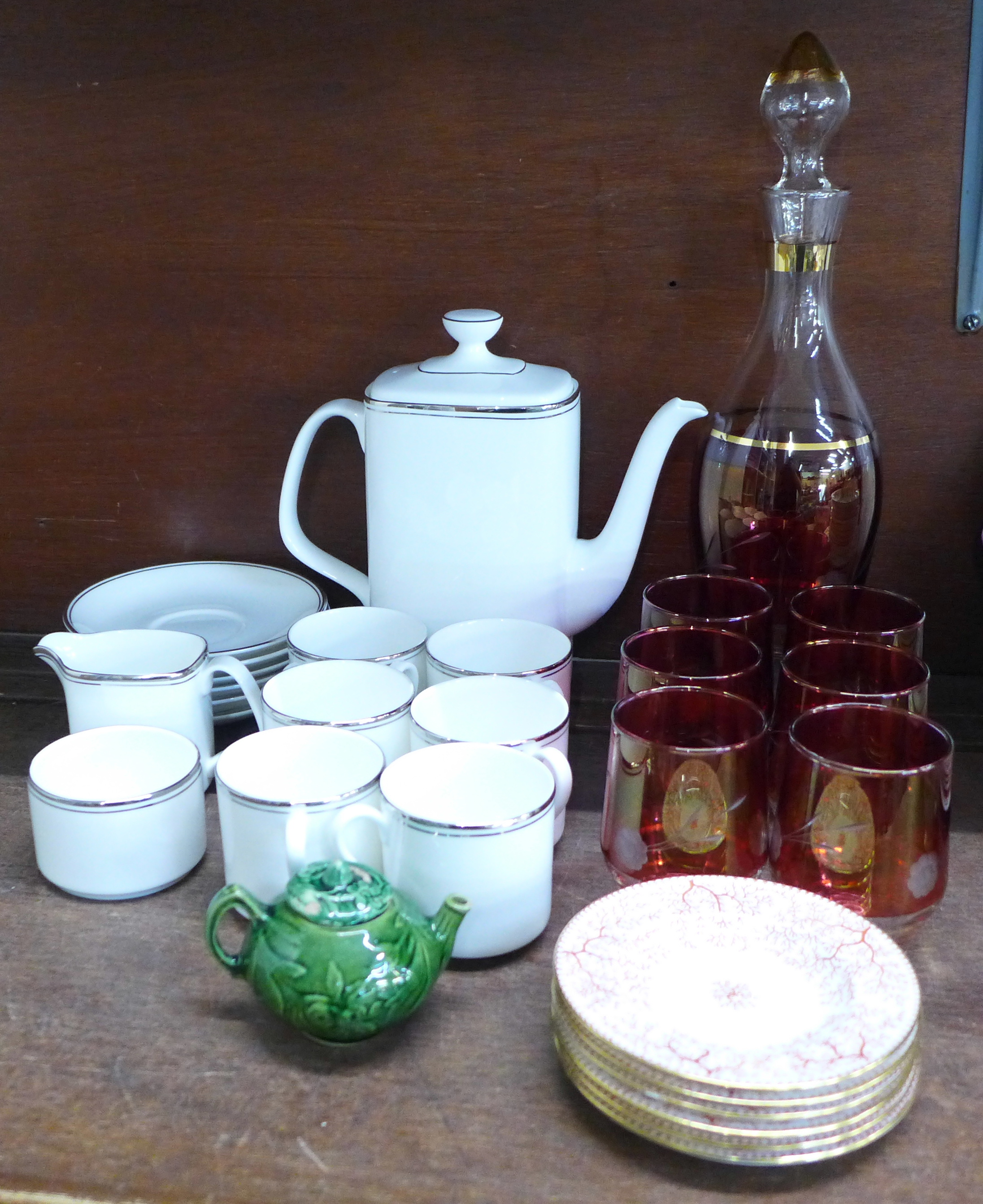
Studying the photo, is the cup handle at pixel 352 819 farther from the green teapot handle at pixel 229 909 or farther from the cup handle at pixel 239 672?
the cup handle at pixel 239 672

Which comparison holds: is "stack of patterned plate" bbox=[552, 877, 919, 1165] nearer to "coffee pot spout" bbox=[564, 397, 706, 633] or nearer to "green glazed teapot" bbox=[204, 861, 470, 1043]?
"green glazed teapot" bbox=[204, 861, 470, 1043]

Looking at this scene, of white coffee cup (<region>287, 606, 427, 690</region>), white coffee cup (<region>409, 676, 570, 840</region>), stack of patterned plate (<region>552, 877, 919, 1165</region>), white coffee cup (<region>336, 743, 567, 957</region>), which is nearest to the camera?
stack of patterned plate (<region>552, 877, 919, 1165</region>)

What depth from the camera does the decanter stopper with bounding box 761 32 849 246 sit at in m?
0.70

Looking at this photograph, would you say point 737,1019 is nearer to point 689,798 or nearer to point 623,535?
point 689,798

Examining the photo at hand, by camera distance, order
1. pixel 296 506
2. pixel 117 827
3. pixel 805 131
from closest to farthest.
→ pixel 117 827, pixel 805 131, pixel 296 506

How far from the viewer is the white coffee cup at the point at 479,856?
55 centimetres

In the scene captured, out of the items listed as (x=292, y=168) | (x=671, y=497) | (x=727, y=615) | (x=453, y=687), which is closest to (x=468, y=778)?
(x=453, y=687)

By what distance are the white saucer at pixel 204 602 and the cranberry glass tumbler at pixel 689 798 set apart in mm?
311

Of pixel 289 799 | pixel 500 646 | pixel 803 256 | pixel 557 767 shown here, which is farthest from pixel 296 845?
pixel 803 256

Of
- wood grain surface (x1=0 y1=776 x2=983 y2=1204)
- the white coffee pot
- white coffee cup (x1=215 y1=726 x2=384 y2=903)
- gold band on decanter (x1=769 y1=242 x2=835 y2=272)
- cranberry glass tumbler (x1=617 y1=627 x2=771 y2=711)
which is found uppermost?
gold band on decanter (x1=769 y1=242 x2=835 y2=272)

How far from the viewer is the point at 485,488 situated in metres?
0.76

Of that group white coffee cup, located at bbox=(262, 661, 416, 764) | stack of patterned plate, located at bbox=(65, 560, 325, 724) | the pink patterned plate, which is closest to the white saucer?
stack of patterned plate, located at bbox=(65, 560, 325, 724)

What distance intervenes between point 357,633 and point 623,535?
18 cm

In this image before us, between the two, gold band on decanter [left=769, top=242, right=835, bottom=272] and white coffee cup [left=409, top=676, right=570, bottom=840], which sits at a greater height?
gold band on decanter [left=769, top=242, right=835, bottom=272]
